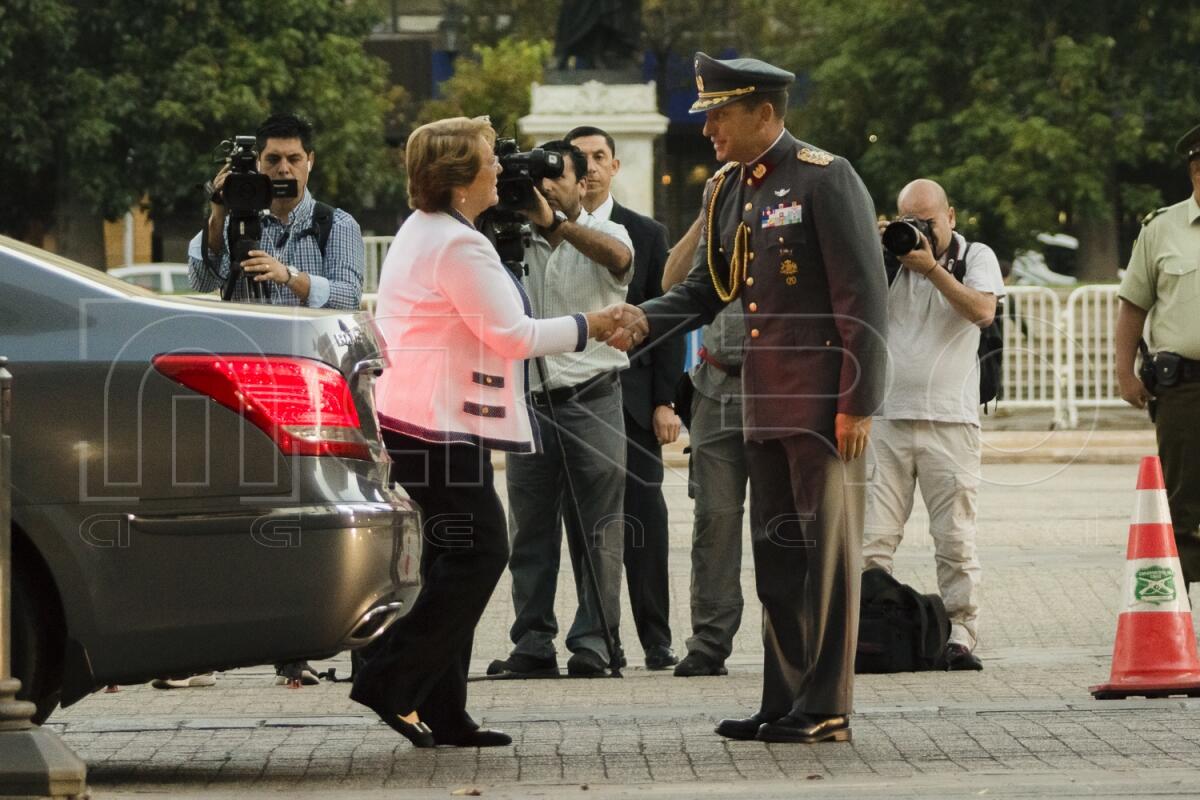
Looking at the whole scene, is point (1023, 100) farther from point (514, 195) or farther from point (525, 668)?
point (514, 195)

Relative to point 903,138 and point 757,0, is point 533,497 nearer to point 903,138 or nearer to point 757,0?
point 903,138

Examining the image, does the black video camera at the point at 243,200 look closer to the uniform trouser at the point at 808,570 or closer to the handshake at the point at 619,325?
the handshake at the point at 619,325

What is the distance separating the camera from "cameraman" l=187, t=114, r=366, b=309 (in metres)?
8.60

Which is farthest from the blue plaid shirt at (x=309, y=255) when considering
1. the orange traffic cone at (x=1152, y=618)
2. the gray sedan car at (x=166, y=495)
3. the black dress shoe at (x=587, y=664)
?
the orange traffic cone at (x=1152, y=618)

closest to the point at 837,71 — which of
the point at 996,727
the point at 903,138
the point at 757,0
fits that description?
the point at 903,138

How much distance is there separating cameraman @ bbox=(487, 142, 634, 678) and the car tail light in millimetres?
2982

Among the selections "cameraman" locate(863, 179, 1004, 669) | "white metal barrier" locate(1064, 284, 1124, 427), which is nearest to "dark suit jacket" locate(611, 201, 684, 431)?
"cameraman" locate(863, 179, 1004, 669)

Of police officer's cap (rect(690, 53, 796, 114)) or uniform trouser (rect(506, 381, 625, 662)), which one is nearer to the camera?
police officer's cap (rect(690, 53, 796, 114))

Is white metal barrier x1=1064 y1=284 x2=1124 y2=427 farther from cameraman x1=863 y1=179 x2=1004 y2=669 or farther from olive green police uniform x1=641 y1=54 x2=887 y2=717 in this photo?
olive green police uniform x1=641 y1=54 x2=887 y2=717

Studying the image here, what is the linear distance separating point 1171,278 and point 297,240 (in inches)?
135

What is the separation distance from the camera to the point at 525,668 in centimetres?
905

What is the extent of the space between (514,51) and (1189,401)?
37.6m

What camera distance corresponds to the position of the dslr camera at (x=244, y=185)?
8.29 metres

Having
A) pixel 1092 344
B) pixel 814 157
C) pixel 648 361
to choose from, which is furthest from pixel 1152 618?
pixel 1092 344
